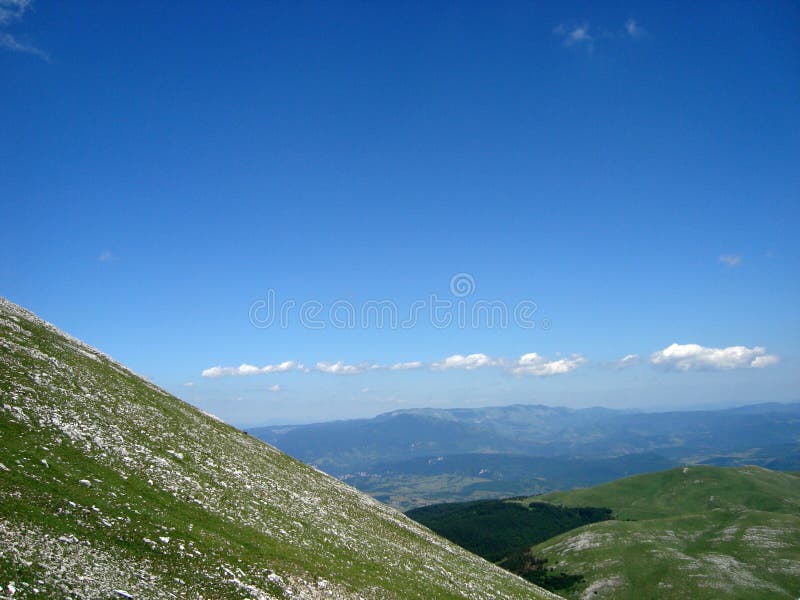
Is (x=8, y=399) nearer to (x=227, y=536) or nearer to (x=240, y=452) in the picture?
(x=227, y=536)

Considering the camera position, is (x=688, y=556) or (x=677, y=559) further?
(x=688, y=556)

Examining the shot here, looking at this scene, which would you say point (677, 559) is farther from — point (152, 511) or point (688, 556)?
point (152, 511)

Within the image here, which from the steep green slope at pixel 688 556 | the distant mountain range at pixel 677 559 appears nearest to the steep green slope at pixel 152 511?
the steep green slope at pixel 688 556

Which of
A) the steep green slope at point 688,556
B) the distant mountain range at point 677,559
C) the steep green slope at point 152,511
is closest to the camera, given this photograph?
the steep green slope at point 152,511

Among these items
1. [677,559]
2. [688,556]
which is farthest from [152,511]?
[688,556]

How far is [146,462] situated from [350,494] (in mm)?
36298

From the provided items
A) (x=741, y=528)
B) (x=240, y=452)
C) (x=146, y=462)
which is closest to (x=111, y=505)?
(x=146, y=462)

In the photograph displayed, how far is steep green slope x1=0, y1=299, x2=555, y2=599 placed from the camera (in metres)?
21.3

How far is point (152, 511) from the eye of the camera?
2773 cm

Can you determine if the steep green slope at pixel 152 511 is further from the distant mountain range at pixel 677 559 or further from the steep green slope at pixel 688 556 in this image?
the distant mountain range at pixel 677 559

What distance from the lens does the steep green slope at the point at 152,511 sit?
2130cm

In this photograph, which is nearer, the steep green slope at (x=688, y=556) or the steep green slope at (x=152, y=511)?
the steep green slope at (x=152, y=511)

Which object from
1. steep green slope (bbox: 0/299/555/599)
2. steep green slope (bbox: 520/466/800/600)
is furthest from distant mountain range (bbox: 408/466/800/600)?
steep green slope (bbox: 0/299/555/599)

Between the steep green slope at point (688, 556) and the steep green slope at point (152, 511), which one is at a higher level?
the steep green slope at point (152, 511)
